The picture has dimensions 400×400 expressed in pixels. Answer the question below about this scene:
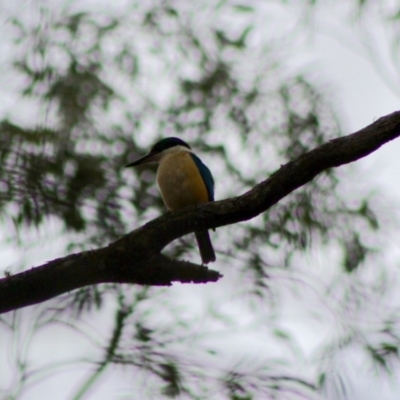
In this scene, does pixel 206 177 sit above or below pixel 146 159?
below

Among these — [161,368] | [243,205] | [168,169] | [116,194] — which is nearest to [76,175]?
[116,194]

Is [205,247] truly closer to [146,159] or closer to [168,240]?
[146,159]

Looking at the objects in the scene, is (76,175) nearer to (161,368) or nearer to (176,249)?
(176,249)

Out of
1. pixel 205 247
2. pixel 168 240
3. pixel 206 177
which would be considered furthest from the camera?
pixel 206 177

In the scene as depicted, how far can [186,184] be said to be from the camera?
5668 mm

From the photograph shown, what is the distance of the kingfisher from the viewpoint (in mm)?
5660

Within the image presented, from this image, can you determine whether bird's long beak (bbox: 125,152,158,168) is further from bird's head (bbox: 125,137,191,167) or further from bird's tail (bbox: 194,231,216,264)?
bird's tail (bbox: 194,231,216,264)

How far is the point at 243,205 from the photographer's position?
3.90 meters

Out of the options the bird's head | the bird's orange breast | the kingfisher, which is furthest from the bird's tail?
the bird's head

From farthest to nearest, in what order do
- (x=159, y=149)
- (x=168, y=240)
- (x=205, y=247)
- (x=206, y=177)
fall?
(x=159, y=149), (x=206, y=177), (x=205, y=247), (x=168, y=240)

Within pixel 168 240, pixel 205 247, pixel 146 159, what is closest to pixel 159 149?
pixel 146 159

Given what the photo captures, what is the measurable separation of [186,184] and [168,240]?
149 cm

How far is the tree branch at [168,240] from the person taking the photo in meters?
3.82

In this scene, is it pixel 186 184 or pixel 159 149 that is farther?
pixel 159 149
